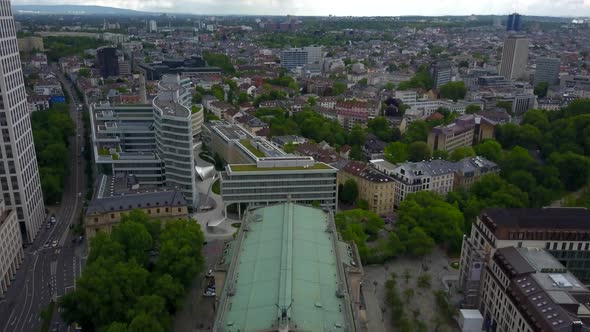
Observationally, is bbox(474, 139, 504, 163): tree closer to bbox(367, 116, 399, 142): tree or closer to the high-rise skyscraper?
bbox(367, 116, 399, 142): tree

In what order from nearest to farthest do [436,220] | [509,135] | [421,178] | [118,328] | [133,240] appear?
[118,328], [133,240], [436,220], [421,178], [509,135]

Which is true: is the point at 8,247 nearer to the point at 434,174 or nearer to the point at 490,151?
the point at 434,174

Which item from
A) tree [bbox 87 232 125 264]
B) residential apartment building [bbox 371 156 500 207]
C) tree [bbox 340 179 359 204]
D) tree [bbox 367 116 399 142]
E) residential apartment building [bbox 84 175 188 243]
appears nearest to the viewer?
tree [bbox 87 232 125 264]

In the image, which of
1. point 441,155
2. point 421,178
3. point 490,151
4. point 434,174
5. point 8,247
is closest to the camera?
point 8,247

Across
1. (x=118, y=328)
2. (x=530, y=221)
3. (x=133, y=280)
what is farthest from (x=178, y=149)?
(x=530, y=221)

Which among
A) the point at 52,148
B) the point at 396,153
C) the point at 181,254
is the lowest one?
the point at 396,153

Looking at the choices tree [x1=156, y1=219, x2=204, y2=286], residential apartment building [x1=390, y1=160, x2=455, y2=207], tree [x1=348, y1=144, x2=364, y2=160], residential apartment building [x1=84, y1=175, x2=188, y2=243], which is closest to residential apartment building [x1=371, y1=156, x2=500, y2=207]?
residential apartment building [x1=390, y1=160, x2=455, y2=207]

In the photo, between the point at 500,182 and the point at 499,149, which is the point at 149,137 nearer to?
the point at 500,182
